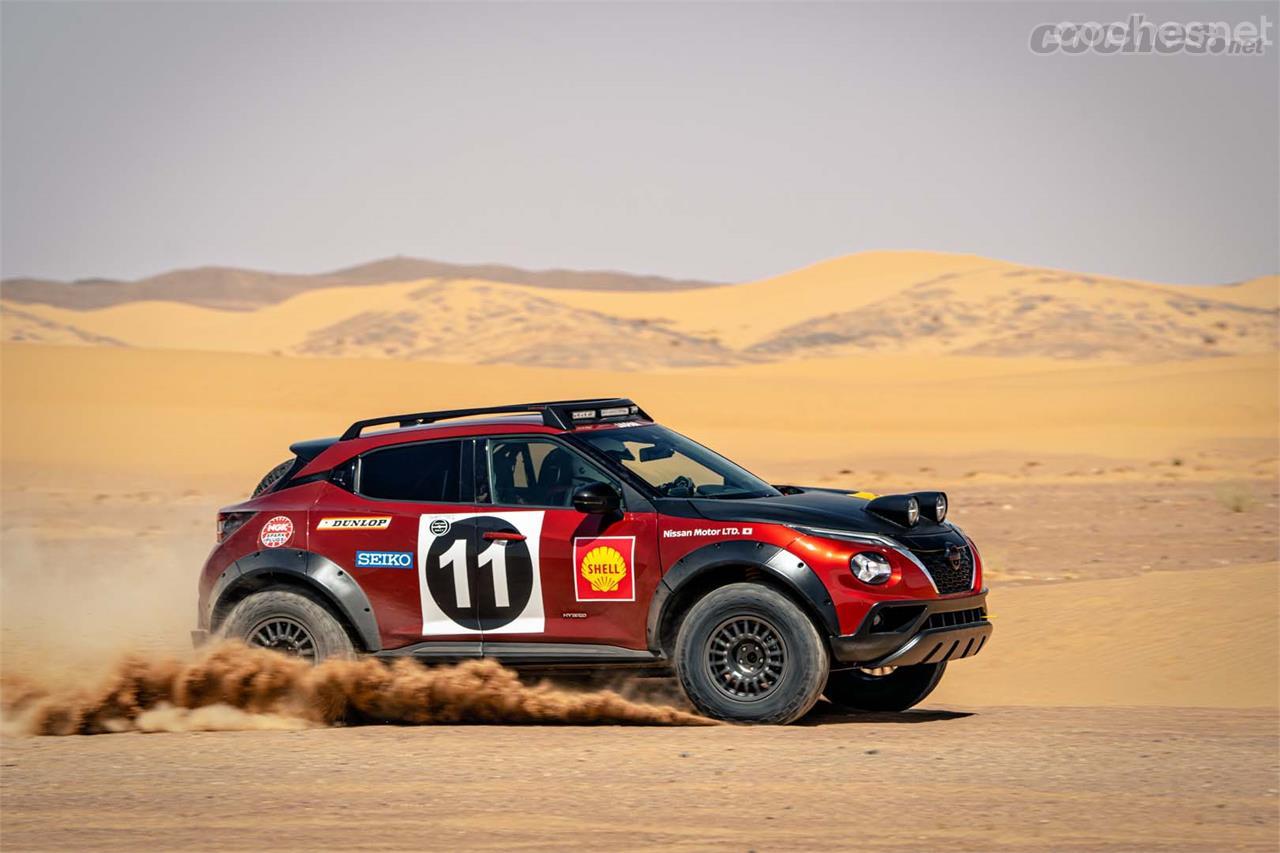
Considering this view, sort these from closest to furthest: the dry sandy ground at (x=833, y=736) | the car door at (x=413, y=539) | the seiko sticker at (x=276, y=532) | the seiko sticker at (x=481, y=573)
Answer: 1. the dry sandy ground at (x=833, y=736)
2. the seiko sticker at (x=481, y=573)
3. the car door at (x=413, y=539)
4. the seiko sticker at (x=276, y=532)

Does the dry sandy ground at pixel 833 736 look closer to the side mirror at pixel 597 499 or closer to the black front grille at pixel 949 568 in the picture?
the black front grille at pixel 949 568

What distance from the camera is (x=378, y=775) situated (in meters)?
8.06

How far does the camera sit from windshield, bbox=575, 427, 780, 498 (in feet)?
31.7

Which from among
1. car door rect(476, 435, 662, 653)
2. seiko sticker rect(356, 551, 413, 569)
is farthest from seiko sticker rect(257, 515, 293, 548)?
car door rect(476, 435, 662, 653)

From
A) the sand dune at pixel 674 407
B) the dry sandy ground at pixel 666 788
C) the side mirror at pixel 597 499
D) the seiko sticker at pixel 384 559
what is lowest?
the dry sandy ground at pixel 666 788

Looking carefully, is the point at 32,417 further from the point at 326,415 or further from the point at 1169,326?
the point at 1169,326

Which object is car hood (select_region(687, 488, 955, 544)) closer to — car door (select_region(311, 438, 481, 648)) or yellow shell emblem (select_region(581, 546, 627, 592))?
yellow shell emblem (select_region(581, 546, 627, 592))

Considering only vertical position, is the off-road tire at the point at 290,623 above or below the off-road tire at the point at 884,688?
above

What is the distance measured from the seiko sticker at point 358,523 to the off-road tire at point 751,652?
1817mm

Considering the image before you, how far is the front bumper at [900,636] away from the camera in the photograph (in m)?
8.86

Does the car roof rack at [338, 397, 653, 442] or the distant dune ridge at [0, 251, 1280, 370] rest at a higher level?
the distant dune ridge at [0, 251, 1280, 370]

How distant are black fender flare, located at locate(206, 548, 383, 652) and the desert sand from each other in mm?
602

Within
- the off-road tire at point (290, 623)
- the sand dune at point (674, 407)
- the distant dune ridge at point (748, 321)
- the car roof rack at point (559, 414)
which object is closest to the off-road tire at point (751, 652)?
the car roof rack at point (559, 414)

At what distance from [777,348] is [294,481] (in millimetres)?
77278
